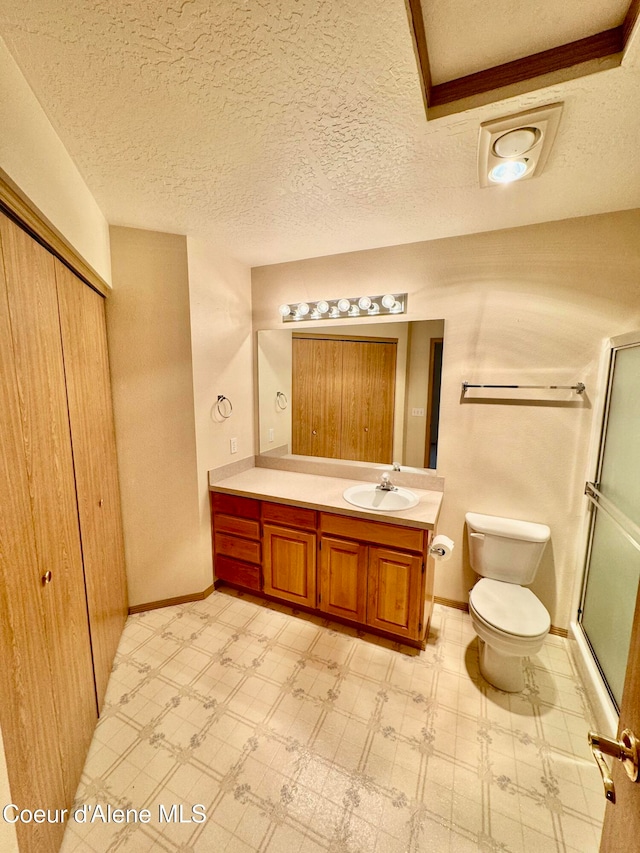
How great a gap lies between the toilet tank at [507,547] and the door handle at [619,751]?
53.1 inches

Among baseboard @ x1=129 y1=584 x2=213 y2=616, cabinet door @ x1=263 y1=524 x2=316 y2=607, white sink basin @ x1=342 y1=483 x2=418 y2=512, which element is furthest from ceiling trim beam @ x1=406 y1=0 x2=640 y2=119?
baseboard @ x1=129 y1=584 x2=213 y2=616

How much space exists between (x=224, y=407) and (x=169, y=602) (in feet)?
4.58

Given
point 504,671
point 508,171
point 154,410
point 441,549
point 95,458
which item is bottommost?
point 504,671

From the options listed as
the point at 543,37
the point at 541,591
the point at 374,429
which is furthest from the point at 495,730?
the point at 543,37

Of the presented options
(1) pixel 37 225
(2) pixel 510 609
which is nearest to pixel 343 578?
(2) pixel 510 609

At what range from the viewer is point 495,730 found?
4.80ft

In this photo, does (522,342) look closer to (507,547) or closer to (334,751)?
(507,547)

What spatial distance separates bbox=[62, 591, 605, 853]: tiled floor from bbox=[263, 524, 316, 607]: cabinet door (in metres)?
0.25

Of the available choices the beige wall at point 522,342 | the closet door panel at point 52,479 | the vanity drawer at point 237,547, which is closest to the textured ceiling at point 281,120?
the beige wall at point 522,342

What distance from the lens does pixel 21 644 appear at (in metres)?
0.94

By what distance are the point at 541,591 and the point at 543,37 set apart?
8.18ft

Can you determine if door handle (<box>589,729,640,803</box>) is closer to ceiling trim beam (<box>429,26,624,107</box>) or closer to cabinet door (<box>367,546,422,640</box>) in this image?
cabinet door (<box>367,546,422,640</box>)

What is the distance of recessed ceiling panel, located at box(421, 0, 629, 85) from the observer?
806 mm

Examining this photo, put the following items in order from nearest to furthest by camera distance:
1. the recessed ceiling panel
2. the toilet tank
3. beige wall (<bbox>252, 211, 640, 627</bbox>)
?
the recessed ceiling panel < beige wall (<bbox>252, 211, 640, 627</bbox>) < the toilet tank
